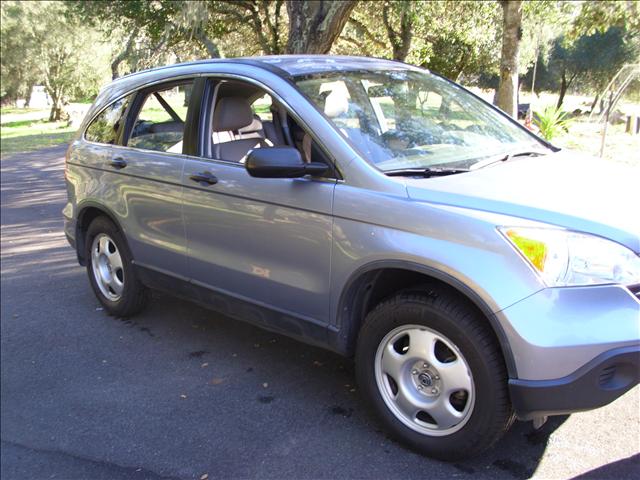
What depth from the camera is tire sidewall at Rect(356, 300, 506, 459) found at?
2.68m

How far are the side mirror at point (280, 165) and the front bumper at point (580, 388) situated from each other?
142cm

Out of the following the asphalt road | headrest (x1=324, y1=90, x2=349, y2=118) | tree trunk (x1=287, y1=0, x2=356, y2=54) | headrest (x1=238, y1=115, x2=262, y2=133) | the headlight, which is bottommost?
the asphalt road

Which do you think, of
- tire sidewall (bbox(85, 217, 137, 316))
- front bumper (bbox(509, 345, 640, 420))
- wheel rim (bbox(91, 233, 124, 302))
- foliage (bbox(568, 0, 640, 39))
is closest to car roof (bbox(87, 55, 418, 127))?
tire sidewall (bbox(85, 217, 137, 316))

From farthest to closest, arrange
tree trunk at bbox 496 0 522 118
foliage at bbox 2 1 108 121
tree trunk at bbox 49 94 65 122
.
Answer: tree trunk at bbox 49 94 65 122 < foliage at bbox 2 1 108 121 < tree trunk at bbox 496 0 522 118

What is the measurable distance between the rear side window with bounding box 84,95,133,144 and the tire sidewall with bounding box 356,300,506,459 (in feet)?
9.18

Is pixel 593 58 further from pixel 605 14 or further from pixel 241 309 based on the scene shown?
pixel 241 309

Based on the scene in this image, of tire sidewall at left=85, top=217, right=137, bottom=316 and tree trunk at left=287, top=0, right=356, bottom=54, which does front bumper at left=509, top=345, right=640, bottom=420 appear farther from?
tree trunk at left=287, top=0, right=356, bottom=54

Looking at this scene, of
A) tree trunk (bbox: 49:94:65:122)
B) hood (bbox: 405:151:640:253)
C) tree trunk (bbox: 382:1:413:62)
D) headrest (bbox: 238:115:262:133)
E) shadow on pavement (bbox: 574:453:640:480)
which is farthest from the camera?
tree trunk (bbox: 49:94:65:122)

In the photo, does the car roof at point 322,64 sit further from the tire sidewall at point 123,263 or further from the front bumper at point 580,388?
the front bumper at point 580,388

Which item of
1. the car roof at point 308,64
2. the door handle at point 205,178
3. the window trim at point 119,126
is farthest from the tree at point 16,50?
the door handle at point 205,178

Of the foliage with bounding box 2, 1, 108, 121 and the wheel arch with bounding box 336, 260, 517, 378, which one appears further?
the foliage with bounding box 2, 1, 108, 121

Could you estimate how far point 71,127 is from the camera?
3119 centimetres

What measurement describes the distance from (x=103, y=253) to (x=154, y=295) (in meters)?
0.74

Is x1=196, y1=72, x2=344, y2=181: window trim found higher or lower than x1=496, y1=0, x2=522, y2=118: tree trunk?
lower
